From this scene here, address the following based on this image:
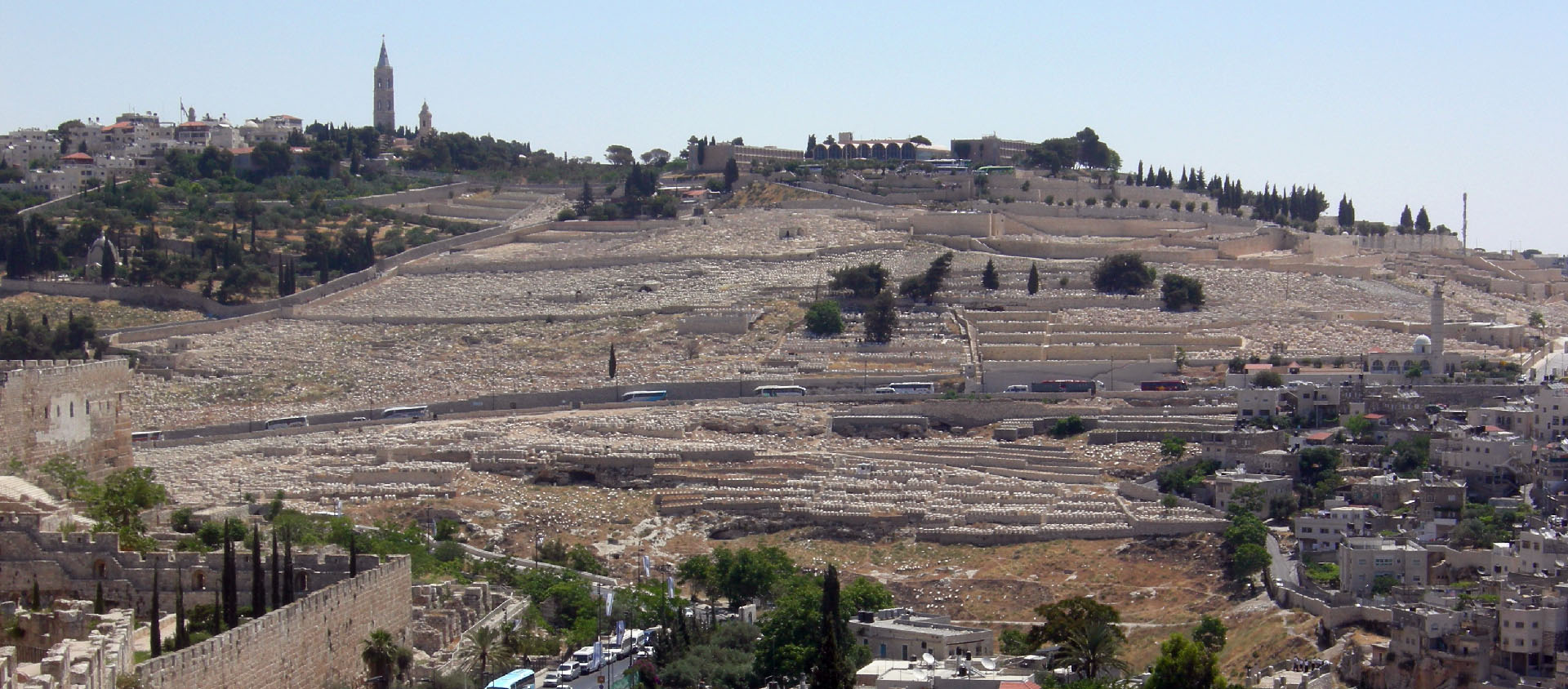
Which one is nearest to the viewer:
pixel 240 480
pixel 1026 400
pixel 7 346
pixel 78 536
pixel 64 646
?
pixel 64 646

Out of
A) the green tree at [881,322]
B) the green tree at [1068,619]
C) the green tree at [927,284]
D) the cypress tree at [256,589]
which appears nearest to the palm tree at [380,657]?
the cypress tree at [256,589]

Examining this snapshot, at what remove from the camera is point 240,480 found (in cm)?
5191

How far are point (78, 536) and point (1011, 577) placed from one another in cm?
2135

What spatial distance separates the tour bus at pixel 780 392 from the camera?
61.1 meters

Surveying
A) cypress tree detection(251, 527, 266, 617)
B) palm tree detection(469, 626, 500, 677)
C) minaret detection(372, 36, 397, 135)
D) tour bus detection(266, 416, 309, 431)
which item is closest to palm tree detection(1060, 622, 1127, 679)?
palm tree detection(469, 626, 500, 677)

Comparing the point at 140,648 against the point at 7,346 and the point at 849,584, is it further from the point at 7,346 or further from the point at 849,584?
the point at 7,346

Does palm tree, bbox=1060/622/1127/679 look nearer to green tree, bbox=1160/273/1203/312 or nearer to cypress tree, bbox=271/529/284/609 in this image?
cypress tree, bbox=271/529/284/609

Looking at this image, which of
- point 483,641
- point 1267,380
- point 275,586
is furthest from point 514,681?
point 1267,380

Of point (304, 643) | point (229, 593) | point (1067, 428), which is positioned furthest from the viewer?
point (1067, 428)

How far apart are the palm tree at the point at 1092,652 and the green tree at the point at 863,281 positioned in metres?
35.3

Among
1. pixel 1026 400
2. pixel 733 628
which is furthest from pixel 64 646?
pixel 1026 400

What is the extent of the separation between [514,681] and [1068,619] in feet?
35.2

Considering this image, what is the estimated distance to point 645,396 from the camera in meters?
61.2

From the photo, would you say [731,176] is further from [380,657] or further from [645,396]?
[380,657]
